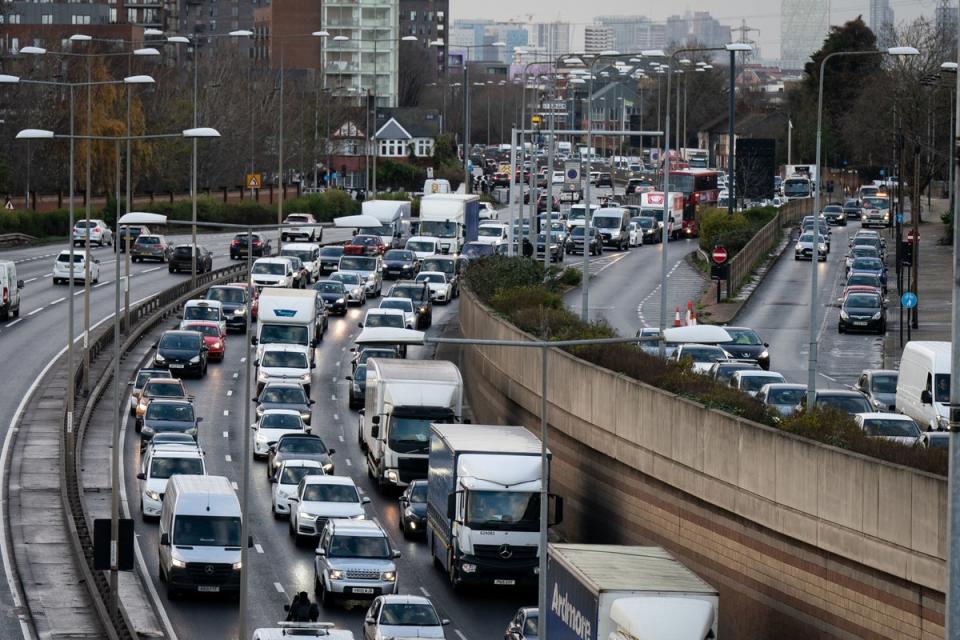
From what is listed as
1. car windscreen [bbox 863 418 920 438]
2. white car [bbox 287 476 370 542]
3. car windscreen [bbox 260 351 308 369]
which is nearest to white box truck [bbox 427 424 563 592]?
white car [bbox 287 476 370 542]

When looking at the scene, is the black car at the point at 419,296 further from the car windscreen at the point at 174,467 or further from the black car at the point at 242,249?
the car windscreen at the point at 174,467

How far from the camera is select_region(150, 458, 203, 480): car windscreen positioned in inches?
1673

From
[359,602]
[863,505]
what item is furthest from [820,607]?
[359,602]

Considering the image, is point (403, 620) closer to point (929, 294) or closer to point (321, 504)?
point (321, 504)

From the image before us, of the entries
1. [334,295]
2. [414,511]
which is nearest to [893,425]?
[414,511]

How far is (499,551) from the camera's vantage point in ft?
119

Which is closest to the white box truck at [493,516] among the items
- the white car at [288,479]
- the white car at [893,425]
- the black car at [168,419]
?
the white car at [288,479]

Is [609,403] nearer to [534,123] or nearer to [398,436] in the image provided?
[398,436]

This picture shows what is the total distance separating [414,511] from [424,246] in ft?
151

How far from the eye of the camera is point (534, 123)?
71750 mm

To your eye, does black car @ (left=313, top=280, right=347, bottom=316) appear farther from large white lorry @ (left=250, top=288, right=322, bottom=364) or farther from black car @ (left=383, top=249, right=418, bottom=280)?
large white lorry @ (left=250, top=288, right=322, bottom=364)

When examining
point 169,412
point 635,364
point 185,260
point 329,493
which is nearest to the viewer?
point 635,364

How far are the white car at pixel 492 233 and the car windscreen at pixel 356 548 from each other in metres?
58.5

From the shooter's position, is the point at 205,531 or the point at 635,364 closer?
the point at 205,531
